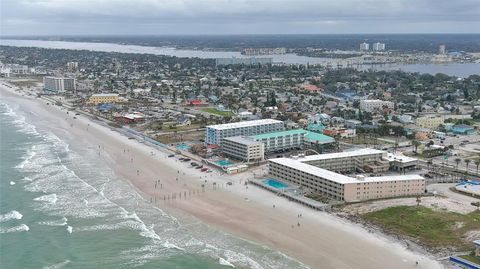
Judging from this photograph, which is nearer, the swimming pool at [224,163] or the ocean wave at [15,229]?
the ocean wave at [15,229]

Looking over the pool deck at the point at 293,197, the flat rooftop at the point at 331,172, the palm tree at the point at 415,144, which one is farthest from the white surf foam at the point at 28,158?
the palm tree at the point at 415,144

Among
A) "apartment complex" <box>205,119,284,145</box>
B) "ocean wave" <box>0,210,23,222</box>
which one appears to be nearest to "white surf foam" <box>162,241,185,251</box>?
"ocean wave" <box>0,210,23,222</box>

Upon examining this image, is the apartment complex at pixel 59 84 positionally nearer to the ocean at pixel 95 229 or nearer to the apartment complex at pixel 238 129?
the apartment complex at pixel 238 129

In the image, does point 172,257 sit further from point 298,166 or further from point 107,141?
point 107,141

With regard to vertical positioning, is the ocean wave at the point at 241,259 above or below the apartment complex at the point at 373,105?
below

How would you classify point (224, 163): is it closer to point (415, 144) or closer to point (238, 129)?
point (238, 129)

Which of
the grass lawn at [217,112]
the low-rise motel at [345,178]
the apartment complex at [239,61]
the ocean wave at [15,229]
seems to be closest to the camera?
the ocean wave at [15,229]

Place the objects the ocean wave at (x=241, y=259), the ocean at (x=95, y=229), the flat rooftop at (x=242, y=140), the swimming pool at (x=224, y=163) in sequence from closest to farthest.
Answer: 1. the ocean wave at (x=241, y=259)
2. the ocean at (x=95, y=229)
3. the swimming pool at (x=224, y=163)
4. the flat rooftop at (x=242, y=140)
